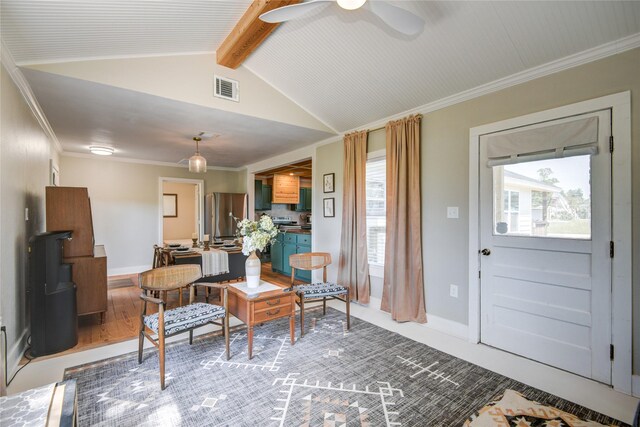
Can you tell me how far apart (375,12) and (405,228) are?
2.30m

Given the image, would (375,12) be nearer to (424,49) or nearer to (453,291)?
(424,49)

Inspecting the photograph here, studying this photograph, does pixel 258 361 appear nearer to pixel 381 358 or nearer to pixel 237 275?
pixel 381 358

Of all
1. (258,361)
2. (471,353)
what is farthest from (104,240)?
(471,353)

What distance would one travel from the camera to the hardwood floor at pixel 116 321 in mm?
3088

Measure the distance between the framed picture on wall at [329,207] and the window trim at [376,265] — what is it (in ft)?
3.17

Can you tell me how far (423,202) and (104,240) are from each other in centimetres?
632

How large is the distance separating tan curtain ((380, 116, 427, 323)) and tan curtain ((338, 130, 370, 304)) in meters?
0.47

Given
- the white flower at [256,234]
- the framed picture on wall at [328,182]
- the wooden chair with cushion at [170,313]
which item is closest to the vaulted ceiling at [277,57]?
the framed picture on wall at [328,182]

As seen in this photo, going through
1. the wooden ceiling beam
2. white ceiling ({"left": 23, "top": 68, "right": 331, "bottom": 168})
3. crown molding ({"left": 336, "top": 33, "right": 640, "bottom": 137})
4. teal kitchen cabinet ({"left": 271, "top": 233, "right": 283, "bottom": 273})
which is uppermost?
the wooden ceiling beam

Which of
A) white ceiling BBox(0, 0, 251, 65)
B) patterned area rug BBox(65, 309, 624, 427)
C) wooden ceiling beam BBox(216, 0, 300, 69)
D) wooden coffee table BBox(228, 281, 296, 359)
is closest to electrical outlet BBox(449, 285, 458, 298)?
patterned area rug BBox(65, 309, 624, 427)

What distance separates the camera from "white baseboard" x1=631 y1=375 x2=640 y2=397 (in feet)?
6.98

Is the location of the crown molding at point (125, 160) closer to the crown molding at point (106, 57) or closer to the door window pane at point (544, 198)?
the crown molding at point (106, 57)

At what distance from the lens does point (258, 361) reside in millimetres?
2607

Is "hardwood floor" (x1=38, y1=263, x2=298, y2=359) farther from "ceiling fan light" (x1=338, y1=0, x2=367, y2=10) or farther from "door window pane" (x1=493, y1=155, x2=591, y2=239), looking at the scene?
"ceiling fan light" (x1=338, y1=0, x2=367, y2=10)
